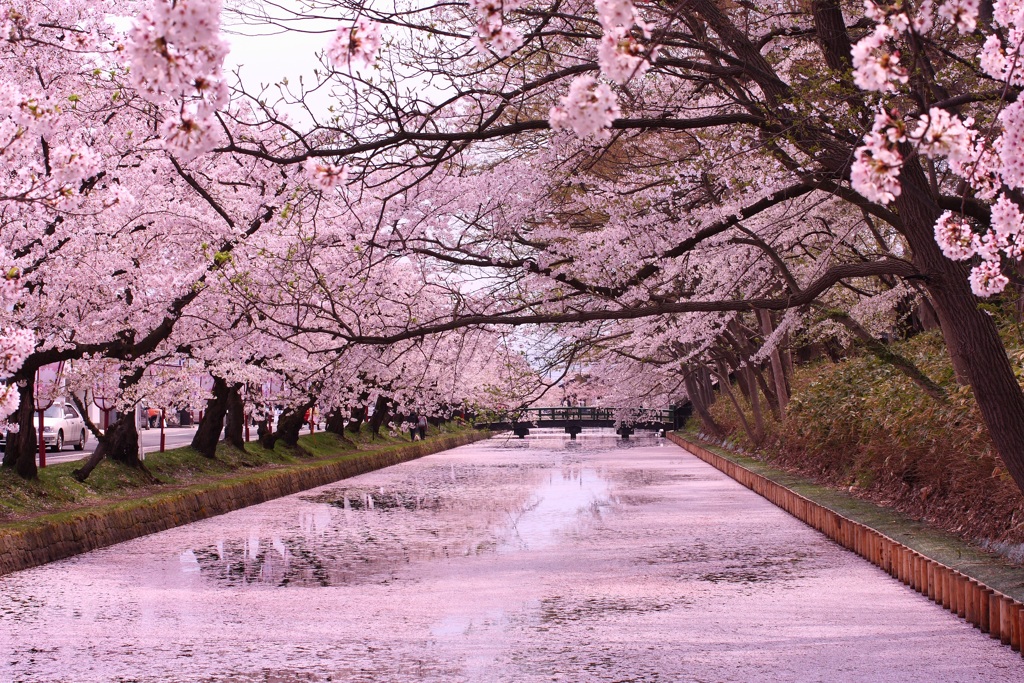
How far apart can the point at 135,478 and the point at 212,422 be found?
5239 millimetres

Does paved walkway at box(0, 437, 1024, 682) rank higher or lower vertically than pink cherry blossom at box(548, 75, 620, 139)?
lower

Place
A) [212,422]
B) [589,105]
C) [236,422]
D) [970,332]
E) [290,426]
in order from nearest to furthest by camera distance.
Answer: [589,105] < [970,332] < [212,422] < [236,422] < [290,426]

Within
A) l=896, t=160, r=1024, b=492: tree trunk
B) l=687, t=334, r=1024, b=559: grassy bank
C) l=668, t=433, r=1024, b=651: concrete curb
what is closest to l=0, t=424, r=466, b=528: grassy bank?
l=668, t=433, r=1024, b=651: concrete curb

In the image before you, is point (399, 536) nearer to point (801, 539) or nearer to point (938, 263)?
point (801, 539)

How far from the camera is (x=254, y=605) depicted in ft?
33.0

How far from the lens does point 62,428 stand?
32.5 meters

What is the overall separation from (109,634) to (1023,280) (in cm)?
795

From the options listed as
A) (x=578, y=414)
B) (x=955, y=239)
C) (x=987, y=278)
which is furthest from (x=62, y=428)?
(x=578, y=414)

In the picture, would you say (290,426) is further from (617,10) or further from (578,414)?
(578,414)

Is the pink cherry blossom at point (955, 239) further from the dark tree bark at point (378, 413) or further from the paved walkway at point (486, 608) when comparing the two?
the dark tree bark at point (378, 413)

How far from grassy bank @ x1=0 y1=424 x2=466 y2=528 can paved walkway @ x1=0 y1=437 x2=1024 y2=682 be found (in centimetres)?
164

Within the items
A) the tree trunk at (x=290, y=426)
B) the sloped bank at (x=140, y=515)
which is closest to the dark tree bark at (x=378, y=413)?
the tree trunk at (x=290, y=426)

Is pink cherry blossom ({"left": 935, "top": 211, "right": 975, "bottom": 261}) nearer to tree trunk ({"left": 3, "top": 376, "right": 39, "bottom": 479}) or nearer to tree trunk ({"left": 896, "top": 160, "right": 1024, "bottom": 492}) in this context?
tree trunk ({"left": 896, "top": 160, "right": 1024, "bottom": 492})

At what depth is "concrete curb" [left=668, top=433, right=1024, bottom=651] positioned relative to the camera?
7.88 m
